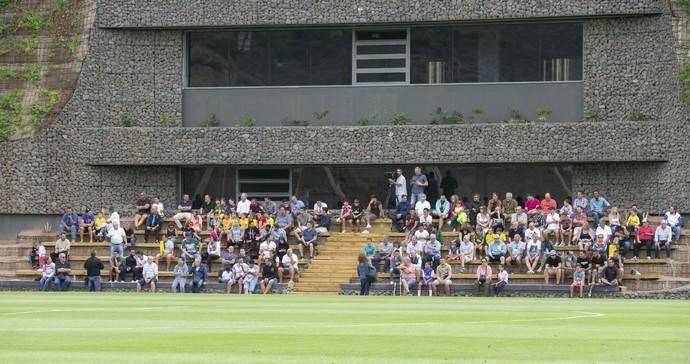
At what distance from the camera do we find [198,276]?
40375mm

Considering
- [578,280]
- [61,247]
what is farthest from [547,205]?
[61,247]

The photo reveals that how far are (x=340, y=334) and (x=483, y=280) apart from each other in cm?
2080

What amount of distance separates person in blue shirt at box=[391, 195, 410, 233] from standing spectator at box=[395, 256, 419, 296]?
4985 millimetres

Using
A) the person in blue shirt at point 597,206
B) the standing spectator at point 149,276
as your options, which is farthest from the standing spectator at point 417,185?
the standing spectator at point 149,276

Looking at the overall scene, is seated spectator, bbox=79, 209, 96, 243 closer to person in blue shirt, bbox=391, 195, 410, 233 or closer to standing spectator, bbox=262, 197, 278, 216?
standing spectator, bbox=262, 197, 278, 216

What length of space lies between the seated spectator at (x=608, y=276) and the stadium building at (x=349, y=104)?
785 cm

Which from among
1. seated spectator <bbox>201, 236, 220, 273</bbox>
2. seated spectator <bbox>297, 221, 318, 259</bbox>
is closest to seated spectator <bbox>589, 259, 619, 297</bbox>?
seated spectator <bbox>297, 221, 318, 259</bbox>

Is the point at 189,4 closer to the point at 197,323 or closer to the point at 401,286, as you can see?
the point at 401,286

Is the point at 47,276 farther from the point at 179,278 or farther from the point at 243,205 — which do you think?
the point at 243,205

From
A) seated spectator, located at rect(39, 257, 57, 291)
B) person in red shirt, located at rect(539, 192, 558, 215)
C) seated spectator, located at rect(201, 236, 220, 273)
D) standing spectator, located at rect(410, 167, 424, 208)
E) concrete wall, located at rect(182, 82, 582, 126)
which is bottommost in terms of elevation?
seated spectator, located at rect(39, 257, 57, 291)

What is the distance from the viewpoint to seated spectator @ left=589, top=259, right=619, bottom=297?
38.0 metres

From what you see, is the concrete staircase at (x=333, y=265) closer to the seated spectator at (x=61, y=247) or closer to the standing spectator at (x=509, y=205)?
the standing spectator at (x=509, y=205)

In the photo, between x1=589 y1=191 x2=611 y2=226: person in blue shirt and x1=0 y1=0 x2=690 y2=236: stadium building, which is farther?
x1=0 y1=0 x2=690 y2=236: stadium building

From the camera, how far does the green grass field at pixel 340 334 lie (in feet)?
48.1
